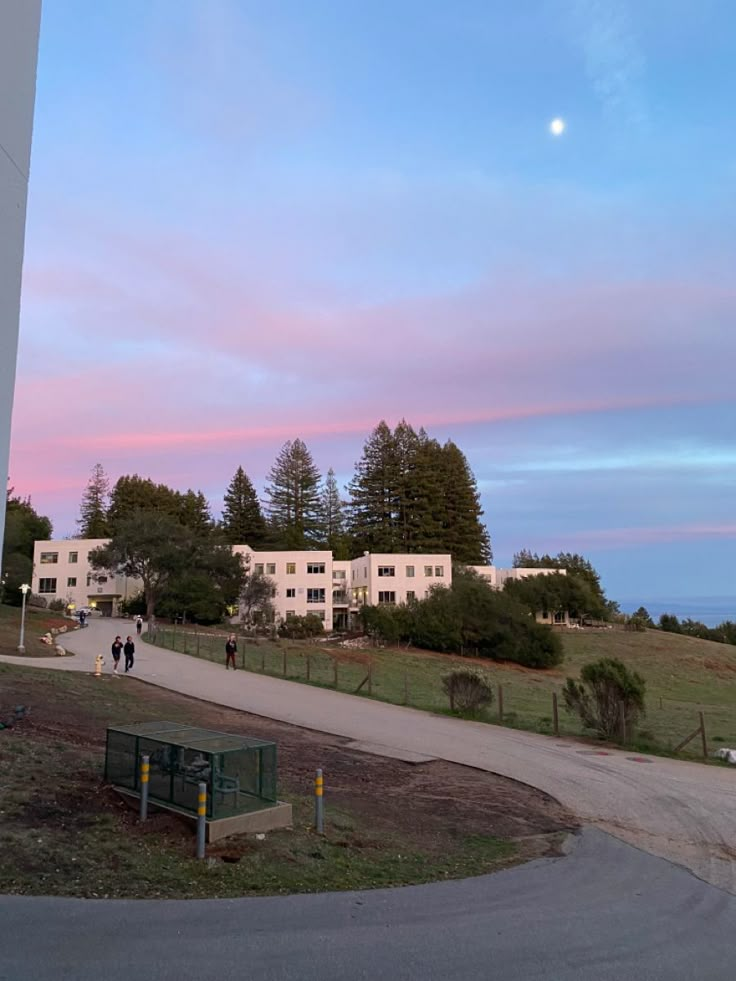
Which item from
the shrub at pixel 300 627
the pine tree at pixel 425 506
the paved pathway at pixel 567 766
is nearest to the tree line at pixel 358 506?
the pine tree at pixel 425 506

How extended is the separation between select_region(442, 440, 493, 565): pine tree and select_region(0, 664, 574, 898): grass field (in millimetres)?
92631

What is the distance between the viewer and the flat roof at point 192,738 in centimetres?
879

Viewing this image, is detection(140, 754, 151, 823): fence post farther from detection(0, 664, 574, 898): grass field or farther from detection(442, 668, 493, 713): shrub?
detection(442, 668, 493, 713): shrub

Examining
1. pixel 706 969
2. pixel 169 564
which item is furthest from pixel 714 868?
pixel 169 564

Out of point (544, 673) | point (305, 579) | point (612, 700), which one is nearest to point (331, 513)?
point (305, 579)

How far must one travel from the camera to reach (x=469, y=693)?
850 inches

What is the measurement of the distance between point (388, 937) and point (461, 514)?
4135 inches

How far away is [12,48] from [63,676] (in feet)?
70.5

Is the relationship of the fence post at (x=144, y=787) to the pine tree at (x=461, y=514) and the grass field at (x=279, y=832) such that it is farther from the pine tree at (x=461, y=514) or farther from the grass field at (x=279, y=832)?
the pine tree at (x=461, y=514)

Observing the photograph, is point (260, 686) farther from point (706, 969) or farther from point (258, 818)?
point (706, 969)

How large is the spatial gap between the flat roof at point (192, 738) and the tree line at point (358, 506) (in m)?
93.7

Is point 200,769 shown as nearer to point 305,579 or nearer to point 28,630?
point 28,630

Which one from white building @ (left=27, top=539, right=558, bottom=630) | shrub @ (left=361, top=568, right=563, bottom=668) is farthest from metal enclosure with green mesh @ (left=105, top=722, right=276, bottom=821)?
white building @ (left=27, top=539, right=558, bottom=630)

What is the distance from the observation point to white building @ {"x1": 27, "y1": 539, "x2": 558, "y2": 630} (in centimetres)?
7594
